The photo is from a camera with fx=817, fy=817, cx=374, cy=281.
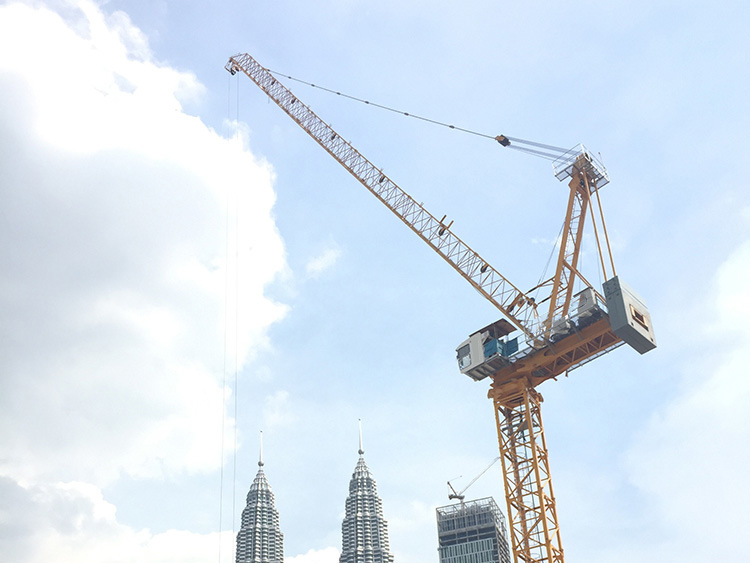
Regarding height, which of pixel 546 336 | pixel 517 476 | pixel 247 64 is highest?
pixel 247 64

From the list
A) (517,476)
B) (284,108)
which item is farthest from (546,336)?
(284,108)

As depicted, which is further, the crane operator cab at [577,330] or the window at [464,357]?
the window at [464,357]

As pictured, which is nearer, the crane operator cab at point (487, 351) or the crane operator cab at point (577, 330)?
the crane operator cab at point (577, 330)

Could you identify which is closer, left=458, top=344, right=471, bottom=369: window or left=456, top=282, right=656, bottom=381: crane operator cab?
left=456, top=282, right=656, bottom=381: crane operator cab

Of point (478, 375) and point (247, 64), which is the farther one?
point (247, 64)

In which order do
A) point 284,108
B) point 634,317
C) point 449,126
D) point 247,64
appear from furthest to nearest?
point 247,64
point 284,108
point 449,126
point 634,317

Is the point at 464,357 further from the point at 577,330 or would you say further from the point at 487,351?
the point at 577,330

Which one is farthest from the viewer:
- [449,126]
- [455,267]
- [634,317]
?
[449,126]

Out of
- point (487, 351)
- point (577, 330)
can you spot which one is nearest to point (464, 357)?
point (487, 351)

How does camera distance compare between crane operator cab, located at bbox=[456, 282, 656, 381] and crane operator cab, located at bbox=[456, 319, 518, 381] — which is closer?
crane operator cab, located at bbox=[456, 282, 656, 381]

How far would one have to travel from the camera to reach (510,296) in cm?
10744

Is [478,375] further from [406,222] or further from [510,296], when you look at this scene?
[406,222]

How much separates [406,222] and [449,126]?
17.2 meters

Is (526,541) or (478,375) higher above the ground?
(478,375)
